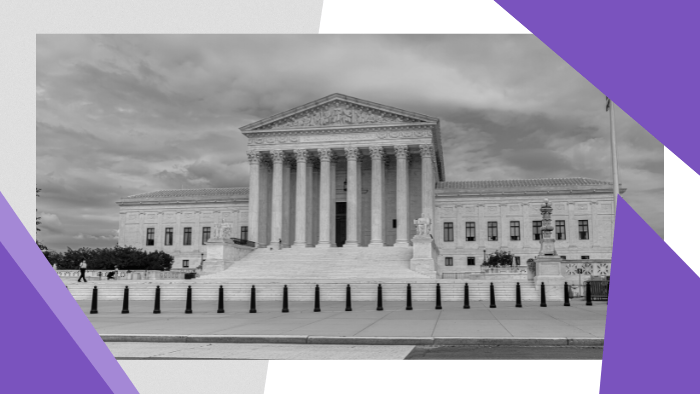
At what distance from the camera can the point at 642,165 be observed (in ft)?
30.0

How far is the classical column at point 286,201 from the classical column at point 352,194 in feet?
21.9

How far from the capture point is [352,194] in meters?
54.2

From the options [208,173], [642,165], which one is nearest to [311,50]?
[642,165]

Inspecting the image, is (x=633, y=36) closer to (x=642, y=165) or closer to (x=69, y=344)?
(x=642, y=165)

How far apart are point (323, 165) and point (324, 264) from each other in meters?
13.4

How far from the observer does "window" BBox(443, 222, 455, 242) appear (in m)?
65.2

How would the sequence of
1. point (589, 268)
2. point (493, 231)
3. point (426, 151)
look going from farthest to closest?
1. point (493, 231)
2. point (426, 151)
3. point (589, 268)

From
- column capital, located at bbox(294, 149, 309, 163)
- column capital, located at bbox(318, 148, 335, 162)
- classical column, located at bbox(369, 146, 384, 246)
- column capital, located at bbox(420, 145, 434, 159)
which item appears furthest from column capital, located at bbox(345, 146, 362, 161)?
column capital, located at bbox(420, 145, 434, 159)

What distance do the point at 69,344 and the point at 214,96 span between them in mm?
15035

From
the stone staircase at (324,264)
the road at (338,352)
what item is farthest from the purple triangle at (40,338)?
the stone staircase at (324,264)

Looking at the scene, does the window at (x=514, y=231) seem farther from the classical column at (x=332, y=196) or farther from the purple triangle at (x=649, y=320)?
the purple triangle at (x=649, y=320)

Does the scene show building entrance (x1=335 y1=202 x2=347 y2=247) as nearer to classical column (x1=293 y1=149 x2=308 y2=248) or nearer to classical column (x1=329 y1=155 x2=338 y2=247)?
classical column (x1=329 y1=155 x2=338 y2=247)

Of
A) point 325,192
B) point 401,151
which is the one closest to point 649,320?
point 401,151

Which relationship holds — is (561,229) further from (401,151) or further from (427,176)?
(401,151)
